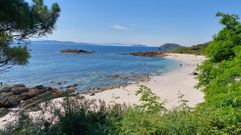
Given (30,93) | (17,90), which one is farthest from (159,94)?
(17,90)

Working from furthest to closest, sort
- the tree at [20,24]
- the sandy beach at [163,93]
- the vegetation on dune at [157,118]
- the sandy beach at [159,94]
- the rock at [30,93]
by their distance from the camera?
the rock at [30,93] → the sandy beach at [163,93] → the sandy beach at [159,94] → the tree at [20,24] → the vegetation on dune at [157,118]

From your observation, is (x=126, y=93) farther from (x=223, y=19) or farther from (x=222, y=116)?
(x=222, y=116)

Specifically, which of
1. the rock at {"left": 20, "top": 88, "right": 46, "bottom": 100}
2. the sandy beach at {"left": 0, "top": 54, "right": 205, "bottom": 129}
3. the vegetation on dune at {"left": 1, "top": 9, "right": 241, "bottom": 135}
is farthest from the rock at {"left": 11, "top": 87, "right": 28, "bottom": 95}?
the vegetation on dune at {"left": 1, "top": 9, "right": 241, "bottom": 135}

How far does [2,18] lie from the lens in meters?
8.35

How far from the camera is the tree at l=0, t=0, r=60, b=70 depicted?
8484mm

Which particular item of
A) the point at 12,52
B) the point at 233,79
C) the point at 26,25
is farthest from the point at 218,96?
the point at 12,52

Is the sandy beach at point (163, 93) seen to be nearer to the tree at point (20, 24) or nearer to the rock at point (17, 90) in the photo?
the tree at point (20, 24)

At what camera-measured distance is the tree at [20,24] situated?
8.48m

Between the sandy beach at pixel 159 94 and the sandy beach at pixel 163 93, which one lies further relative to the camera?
the sandy beach at pixel 163 93

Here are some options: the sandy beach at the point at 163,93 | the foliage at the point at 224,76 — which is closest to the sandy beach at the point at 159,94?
the sandy beach at the point at 163,93

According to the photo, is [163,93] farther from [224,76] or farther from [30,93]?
[224,76]

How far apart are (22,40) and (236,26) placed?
6790 mm

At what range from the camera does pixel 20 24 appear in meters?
8.89

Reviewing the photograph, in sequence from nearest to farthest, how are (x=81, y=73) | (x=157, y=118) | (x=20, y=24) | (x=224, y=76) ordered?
(x=157, y=118) → (x=224, y=76) → (x=20, y=24) → (x=81, y=73)
